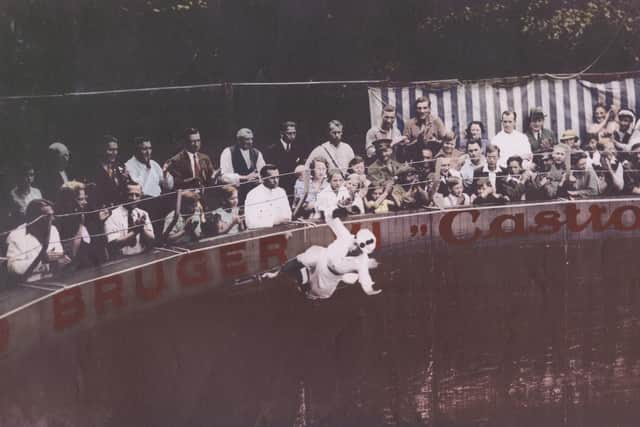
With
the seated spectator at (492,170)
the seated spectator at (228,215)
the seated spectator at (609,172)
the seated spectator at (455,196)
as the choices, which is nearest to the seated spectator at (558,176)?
the seated spectator at (609,172)

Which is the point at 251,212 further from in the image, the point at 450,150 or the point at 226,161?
the point at 450,150

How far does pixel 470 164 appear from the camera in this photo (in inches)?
277

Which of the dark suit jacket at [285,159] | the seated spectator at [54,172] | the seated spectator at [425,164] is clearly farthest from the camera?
the seated spectator at [425,164]

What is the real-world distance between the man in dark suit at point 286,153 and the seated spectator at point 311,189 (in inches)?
3.2

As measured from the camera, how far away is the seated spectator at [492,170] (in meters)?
7.02

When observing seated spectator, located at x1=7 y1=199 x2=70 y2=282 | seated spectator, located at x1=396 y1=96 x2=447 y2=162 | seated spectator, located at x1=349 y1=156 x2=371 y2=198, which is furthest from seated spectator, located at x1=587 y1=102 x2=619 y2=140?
seated spectator, located at x1=7 y1=199 x2=70 y2=282

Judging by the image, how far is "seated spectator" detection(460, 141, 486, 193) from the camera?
702 cm

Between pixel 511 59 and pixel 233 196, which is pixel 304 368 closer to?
pixel 233 196

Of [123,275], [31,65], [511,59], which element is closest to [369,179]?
A: [511,59]

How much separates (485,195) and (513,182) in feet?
0.88

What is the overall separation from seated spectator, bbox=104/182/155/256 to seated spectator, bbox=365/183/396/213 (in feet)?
5.93

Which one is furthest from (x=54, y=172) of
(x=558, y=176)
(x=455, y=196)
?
(x=558, y=176)

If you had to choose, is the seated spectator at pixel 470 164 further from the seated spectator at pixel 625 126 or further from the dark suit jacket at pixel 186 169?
the dark suit jacket at pixel 186 169

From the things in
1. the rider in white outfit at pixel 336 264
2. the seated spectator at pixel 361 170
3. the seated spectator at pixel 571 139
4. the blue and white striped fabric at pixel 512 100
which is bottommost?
the rider in white outfit at pixel 336 264
